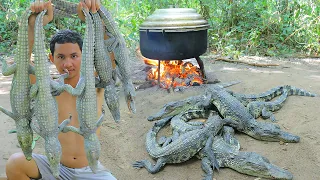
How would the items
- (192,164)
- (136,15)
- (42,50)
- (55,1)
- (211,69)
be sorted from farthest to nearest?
(136,15)
(211,69)
(192,164)
(55,1)
(42,50)

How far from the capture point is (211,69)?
717 centimetres

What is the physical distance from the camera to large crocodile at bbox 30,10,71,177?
1.42 m

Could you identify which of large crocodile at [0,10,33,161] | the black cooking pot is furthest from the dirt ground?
large crocodile at [0,10,33,161]

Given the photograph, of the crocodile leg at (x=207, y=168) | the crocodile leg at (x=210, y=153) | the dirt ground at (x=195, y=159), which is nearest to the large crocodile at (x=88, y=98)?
the dirt ground at (x=195, y=159)

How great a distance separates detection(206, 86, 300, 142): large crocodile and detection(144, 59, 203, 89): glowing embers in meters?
1.03

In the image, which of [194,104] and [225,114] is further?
[194,104]

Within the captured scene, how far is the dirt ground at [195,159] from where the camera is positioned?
354cm

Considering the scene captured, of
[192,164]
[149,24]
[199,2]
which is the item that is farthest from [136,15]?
[192,164]

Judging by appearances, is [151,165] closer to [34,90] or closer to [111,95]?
[111,95]

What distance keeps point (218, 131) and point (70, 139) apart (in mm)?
2306

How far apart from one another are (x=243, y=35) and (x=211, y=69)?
271 centimetres

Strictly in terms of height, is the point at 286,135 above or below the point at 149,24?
below

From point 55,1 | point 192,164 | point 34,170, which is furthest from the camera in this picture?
point 192,164

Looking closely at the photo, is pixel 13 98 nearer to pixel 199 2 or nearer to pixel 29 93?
pixel 29 93
